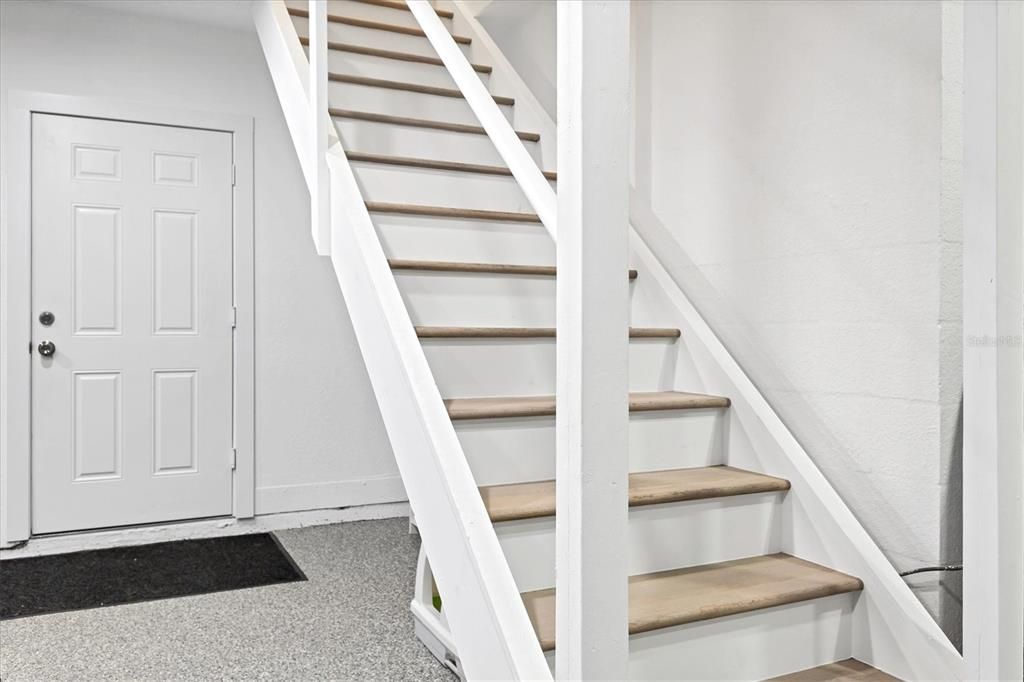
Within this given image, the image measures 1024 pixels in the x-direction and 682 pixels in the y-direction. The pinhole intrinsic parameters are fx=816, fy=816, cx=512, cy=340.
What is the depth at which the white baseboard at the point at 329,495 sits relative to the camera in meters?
4.12

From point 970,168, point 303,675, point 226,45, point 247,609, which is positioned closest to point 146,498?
point 247,609

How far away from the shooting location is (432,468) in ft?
5.74

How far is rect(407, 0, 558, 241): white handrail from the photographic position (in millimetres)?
1757

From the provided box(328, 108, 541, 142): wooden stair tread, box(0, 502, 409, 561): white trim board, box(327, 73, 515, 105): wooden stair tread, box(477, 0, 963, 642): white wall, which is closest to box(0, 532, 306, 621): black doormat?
box(0, 502, 409, 561): white trim board

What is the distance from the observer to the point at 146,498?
3.90 meters

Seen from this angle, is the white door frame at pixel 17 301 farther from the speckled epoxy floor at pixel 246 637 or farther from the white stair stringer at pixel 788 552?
the white stair stringer at pixel 788 552


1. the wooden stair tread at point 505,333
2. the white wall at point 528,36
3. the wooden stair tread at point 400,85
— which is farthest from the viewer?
the white wall at point 528,36

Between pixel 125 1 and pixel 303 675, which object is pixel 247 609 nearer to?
pixel 303 675

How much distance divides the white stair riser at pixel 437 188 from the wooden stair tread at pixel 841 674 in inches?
63.8

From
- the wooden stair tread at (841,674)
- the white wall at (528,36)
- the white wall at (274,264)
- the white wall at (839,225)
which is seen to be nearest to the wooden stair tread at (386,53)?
the white wall at (528,36)

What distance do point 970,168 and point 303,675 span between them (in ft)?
6.92

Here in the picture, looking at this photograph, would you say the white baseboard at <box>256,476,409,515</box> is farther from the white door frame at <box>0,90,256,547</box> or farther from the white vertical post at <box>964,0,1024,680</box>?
the white vertical post at <box>964,0,1024,680</box>

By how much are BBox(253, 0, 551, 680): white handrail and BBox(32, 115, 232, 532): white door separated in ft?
5.73

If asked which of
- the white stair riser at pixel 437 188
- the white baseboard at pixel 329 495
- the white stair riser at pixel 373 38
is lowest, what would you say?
the white baseboard at pixel 329 495
